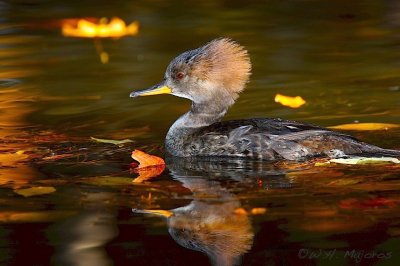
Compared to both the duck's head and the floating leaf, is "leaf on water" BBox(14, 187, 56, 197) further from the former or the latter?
the floating leaf

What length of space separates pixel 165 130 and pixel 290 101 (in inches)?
53.1

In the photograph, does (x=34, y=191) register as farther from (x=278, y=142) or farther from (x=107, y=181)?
(x=278, y=142)

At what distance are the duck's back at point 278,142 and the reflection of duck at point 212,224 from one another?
0.72 meters

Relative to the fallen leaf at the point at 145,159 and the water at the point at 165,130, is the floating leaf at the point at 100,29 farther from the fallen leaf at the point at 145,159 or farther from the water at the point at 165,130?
the fallen leaf at the point at 145,159

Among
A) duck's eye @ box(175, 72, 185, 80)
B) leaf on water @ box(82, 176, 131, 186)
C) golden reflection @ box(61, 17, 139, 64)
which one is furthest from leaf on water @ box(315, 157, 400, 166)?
golden reflection @ box(61, 17, 139, 64)

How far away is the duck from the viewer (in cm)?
791

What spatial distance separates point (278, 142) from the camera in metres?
7.95

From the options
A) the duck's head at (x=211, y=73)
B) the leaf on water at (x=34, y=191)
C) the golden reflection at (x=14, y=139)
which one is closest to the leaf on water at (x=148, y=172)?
the leaf on water at (x=34, y=191)

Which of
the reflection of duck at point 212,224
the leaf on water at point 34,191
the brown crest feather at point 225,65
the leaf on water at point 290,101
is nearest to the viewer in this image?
the reflection of duck at point 212,224

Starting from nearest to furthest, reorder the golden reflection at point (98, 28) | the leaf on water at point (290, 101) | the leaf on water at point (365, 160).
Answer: the leaf on water at point (365, 160) < the leaf on water at point (290, 101) < the golden reflection at point (98, 28)

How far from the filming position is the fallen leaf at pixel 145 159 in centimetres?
796

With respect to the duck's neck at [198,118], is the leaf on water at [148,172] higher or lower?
lower

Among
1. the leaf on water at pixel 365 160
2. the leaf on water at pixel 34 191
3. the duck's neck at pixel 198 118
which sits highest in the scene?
the duck's neck at pixel 198 118

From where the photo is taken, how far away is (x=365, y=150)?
7.86 meters
